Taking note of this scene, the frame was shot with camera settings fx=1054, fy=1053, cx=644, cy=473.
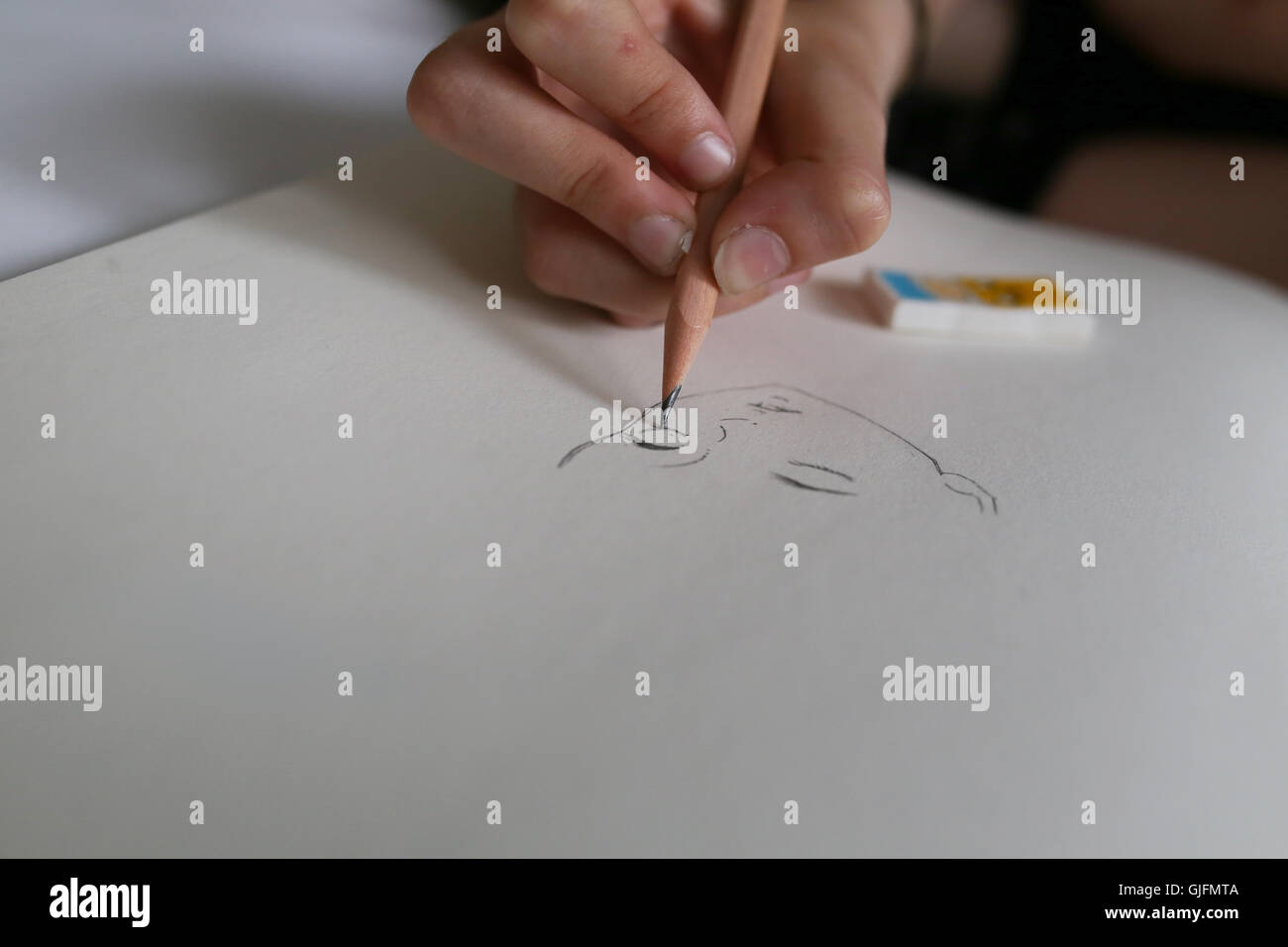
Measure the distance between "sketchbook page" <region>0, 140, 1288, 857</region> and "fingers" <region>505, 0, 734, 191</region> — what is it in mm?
126

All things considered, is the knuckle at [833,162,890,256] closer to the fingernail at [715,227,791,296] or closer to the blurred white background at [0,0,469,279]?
the fingernail at [715,227,791,296]

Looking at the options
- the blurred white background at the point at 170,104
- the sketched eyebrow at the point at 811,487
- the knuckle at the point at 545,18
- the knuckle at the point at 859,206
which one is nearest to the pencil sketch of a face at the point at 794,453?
the sketched eyebrow at the point at 811,487

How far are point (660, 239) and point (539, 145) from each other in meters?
0.11

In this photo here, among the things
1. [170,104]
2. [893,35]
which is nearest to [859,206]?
[893,35]

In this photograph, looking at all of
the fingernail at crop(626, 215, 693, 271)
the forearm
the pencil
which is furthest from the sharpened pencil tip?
the forearm

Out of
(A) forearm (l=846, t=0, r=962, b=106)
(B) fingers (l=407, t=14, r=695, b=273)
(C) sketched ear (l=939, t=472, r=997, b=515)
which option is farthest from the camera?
(A) forearm (l=846, t=0, r=962, b=106)

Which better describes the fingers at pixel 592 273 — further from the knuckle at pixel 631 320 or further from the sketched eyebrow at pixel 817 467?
the sketched eyebrow at pixel 817 467

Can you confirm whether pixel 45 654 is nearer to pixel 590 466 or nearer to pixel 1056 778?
pixel 590 466

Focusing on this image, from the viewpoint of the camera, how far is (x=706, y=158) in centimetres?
64

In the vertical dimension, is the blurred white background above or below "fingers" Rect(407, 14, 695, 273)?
above

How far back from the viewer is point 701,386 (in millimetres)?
662

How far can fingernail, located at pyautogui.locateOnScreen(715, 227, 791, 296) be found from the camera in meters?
0.61

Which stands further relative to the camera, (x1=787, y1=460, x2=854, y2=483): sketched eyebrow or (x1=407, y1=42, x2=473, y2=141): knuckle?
(x1=407, y1=42, x2=473, y2=141): knuckle

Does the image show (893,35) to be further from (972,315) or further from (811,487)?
(811,487)
